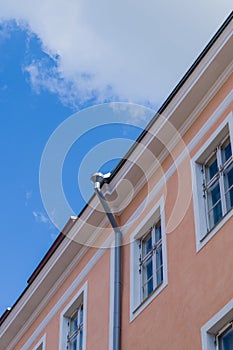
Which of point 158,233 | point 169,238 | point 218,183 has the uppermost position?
point 158,233

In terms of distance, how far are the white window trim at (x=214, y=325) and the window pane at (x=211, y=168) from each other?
106 inches

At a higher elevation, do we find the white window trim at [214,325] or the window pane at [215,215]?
the window pane at [215,215]

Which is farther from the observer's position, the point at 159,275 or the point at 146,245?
the point at 146,245

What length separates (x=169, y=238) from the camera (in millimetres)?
13320

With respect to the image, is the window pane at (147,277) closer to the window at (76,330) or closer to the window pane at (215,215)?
the window pane at (215,215)

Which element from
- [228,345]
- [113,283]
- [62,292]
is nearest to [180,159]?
[113,283]

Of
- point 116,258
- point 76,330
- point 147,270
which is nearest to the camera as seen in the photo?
point 147,270

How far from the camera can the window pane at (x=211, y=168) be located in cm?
1301

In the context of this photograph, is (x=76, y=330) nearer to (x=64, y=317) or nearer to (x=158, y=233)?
(x=64, y=317)

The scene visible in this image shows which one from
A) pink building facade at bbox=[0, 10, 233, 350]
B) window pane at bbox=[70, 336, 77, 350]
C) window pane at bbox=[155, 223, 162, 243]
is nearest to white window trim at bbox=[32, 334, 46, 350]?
pink building facade at bbox=[0, 10, 233, 350]

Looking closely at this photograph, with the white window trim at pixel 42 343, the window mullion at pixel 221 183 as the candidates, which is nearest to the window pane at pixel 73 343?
the white window trim at pixel 42 343

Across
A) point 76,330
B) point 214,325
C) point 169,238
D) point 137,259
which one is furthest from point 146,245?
point 214,325

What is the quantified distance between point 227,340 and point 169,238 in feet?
8.86

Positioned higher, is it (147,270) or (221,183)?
(221,183)
